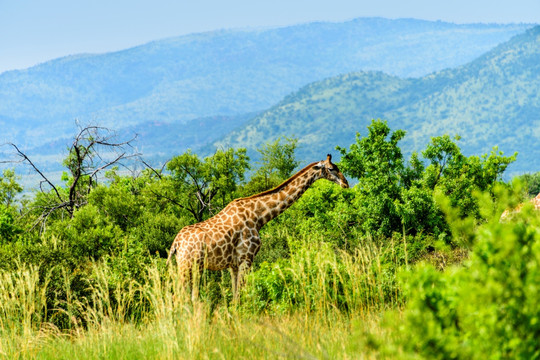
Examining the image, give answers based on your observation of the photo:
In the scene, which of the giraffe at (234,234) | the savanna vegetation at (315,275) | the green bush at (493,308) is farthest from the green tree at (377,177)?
the green bush at (493,308)

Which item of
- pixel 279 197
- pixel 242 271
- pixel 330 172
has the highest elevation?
pixel 330 172

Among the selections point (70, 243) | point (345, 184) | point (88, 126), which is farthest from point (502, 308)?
point (88, 126)

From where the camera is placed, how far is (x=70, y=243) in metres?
14.4

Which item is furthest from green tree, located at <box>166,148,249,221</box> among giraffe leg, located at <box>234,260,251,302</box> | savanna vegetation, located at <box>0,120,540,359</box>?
giraffe leg, located at <box>234,260,251,302</box>

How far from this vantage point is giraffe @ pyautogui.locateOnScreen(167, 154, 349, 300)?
10.5 meters

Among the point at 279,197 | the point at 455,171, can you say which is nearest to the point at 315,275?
the point at 279,197

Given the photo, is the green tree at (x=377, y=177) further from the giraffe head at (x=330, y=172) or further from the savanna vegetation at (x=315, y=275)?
the giraffe head at (x=330, y=172)

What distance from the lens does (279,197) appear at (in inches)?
453

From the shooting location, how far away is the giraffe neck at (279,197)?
1133cm

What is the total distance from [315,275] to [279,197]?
2302 millimetres

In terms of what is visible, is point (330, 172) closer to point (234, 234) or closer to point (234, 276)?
point (234, 234)

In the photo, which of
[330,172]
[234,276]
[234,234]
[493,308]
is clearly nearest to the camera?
[493,308]

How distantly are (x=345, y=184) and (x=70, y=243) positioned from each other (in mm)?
6796

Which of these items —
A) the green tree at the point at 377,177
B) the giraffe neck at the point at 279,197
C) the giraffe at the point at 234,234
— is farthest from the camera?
the green tree at the point at 377,177
